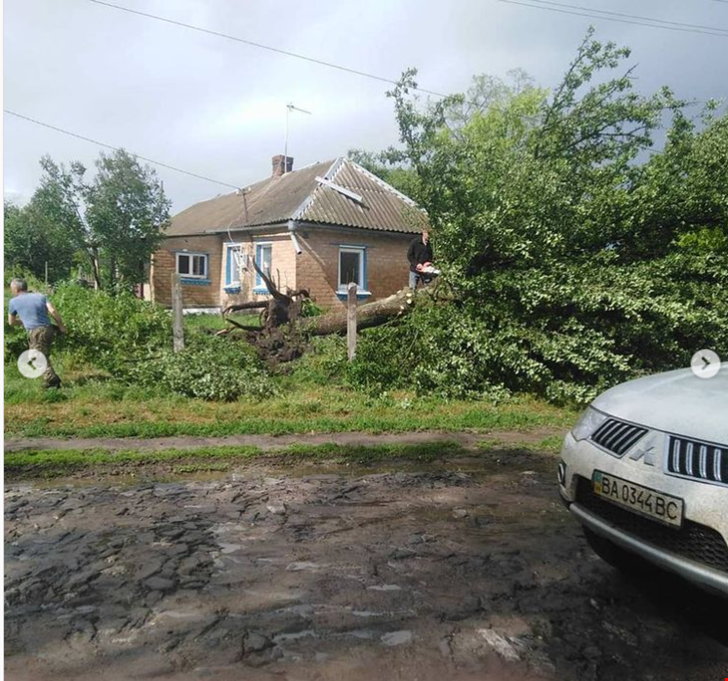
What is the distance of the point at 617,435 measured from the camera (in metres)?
2.87

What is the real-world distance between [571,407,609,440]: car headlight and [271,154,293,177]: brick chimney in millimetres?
23534

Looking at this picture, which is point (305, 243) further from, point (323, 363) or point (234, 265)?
point (323, 363)

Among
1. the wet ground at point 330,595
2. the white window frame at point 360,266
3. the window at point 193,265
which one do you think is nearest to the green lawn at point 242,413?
the wet ground at point 330,595

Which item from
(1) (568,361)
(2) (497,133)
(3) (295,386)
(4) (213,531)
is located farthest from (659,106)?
(4) (213,531)

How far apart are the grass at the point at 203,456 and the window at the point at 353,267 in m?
13.0

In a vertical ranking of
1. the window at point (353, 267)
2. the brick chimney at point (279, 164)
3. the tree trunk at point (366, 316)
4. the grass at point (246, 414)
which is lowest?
the grass at point (246, 414)

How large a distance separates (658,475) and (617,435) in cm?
36

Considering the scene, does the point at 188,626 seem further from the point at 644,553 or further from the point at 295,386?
the point at 295,386

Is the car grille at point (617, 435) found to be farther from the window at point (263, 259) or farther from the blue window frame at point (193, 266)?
the blue window frame at point (193, 266)

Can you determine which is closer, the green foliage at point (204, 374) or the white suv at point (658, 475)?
the white suv at point (658, 475)

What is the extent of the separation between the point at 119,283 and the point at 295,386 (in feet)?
38.9

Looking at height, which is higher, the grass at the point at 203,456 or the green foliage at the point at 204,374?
the green foliage at the point at 204,374

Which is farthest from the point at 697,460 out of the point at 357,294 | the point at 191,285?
the point at 191,285

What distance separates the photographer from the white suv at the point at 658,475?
2359mm
